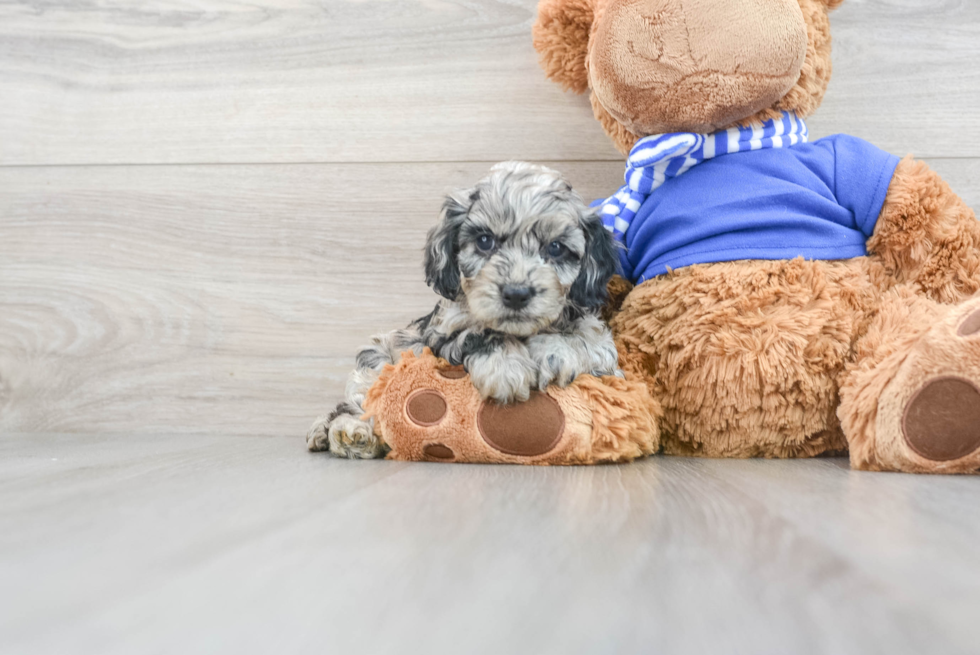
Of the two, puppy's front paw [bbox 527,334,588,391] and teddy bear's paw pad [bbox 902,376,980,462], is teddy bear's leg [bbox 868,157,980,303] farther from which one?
puppy's front paw [bbox 527,334,588,391]

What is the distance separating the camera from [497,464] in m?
1.13

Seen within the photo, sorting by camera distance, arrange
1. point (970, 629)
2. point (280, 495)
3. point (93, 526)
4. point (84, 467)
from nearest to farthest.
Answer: point (970, 629), point (93, 526), point (280, 495), point (84, 467)

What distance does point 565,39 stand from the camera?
135 centimetres

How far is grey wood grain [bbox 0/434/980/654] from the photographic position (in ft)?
1.33

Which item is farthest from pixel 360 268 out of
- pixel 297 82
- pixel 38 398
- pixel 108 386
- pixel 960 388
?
pixel 960 388

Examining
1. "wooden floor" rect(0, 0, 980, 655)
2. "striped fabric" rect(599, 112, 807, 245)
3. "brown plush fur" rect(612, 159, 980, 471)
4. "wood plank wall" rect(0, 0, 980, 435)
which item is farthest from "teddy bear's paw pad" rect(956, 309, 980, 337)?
"wood plank wall" rect(0, 0, 980, 435)

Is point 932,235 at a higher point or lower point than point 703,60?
lower

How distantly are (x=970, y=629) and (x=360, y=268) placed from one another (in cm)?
144

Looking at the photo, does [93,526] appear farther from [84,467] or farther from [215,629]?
[84,467]

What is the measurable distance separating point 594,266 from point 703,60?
362 millimetres

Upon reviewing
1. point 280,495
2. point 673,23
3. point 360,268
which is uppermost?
point 673,23

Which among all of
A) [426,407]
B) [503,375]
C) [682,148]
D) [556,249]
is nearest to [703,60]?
[682,148]

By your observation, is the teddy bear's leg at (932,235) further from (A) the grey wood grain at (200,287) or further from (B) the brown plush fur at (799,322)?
(A) the grey wood grain at (200,287)

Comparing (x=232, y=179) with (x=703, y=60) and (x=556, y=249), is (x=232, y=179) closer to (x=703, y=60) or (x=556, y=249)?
(x=556, y=249)
